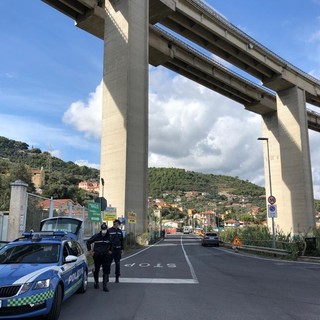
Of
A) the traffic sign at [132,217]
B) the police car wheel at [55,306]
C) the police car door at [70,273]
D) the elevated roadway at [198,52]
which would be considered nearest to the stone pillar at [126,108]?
the traffic sign at [132,217]

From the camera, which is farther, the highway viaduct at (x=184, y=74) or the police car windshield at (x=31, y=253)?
the highway viaduct at (x=184, y=74)

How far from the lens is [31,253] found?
753cm

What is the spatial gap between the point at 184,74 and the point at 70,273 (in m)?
47.9

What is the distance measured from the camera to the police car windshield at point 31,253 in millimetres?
7304

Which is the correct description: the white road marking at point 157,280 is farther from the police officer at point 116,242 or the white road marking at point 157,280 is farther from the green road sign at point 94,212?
the green road sign at point 94,212

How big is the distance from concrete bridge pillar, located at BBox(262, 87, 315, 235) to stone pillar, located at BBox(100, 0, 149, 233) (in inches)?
991

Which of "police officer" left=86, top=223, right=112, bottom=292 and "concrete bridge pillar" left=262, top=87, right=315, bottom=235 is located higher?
"concrete bridge pillar" left=262, top=87, right=315, bottom=235

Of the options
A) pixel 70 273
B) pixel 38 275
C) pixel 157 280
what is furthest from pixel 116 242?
pixel 38 275

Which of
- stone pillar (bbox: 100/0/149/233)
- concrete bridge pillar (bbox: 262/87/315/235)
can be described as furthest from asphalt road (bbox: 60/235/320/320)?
concrete bridge pillar (bbox: 262/87/315/235)

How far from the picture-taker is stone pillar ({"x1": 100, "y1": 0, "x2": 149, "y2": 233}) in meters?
34.8

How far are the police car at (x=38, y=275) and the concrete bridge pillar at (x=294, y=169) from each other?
155ft

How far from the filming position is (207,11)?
42.5 metres

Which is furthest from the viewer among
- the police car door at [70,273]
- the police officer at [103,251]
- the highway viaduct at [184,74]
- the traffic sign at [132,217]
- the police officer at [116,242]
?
the highway viaduct at [184,74]

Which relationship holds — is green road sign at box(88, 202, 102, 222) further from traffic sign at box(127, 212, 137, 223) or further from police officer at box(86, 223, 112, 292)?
police officer at box(86, 223, 112, 292)
